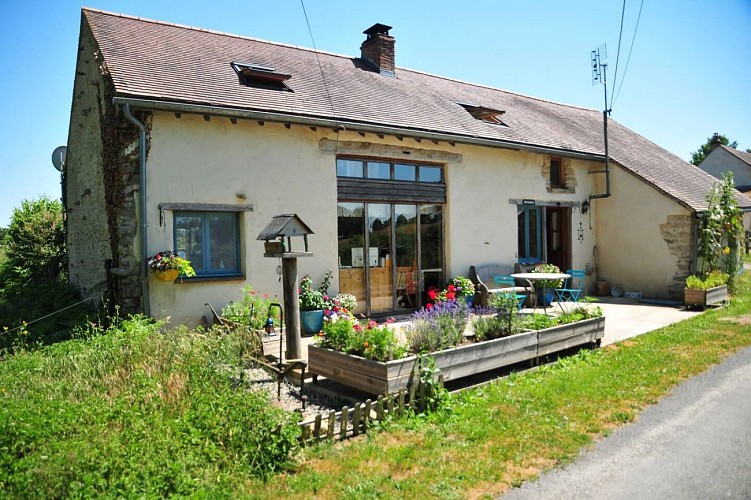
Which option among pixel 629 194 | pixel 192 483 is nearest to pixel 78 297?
pixel 192 483

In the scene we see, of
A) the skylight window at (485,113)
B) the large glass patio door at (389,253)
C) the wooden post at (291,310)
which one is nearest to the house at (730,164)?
the skylight window at (485,113)

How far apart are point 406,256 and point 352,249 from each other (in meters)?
1.31

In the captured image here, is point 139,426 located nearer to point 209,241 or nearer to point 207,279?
point 207,279

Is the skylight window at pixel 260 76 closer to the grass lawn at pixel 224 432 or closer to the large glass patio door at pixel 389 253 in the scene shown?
the large glass patio door at pixel 389 253

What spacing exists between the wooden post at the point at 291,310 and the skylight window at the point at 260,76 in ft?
Result: 15.2

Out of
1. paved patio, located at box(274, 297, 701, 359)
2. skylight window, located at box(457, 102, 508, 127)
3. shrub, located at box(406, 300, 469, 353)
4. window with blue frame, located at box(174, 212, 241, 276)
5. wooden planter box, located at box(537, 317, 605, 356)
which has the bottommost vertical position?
paved patio, located at box(274, 297, 701, 359)

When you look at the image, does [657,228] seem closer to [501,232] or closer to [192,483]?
[501,232]

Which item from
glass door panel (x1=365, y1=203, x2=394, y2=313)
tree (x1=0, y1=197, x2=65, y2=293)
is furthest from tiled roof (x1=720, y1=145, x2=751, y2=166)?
tree (x1=0, y1=197, x2=65, y2=293)

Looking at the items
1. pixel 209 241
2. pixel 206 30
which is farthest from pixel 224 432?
pixel 206 30

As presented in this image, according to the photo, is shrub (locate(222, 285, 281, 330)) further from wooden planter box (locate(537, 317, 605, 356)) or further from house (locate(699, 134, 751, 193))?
house (locate(699, 134, 751, 193))

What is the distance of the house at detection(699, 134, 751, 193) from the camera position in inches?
1319

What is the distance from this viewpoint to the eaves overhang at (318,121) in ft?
24.7

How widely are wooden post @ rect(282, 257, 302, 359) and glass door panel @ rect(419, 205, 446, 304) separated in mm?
4787

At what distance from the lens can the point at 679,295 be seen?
41.1ft
